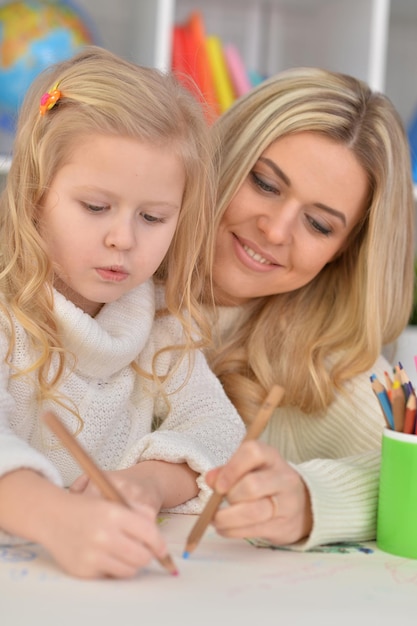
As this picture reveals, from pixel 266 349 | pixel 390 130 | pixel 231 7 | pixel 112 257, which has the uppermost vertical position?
pixel 231 7

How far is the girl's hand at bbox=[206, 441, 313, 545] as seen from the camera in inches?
33.7

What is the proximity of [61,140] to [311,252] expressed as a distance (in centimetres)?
47

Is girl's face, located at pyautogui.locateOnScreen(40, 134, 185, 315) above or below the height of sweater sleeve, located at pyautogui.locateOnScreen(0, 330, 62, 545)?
above

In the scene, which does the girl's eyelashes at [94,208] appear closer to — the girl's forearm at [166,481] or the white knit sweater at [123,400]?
the white knit sweater at [123,400]

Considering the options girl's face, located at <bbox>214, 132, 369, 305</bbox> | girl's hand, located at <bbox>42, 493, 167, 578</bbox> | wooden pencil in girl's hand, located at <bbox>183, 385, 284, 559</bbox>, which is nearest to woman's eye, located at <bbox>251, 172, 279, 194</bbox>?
girl's face, located at <bbox>214, 132, 369, 305</bbox>

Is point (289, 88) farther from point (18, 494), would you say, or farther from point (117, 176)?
point (18, 494)

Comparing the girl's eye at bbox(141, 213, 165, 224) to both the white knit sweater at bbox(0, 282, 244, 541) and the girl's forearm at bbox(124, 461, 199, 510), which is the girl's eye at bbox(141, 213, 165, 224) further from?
the girl's forearm at bbox(124, 461, 199, 510)

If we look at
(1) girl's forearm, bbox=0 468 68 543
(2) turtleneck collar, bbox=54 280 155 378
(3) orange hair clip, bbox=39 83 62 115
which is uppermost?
(3) orange hair clip, bbox=39 83 62 115

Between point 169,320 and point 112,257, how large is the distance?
24 cm

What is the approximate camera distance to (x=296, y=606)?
750 millimetres

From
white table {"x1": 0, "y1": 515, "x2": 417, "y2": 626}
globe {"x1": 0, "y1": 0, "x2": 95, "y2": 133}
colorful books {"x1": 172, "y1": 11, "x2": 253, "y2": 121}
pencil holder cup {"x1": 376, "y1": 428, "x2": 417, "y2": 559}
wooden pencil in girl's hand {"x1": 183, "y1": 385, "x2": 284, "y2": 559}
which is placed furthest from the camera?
colorful books {"x1": 172, "y1": 11, "x2": 253, "y2": 121}

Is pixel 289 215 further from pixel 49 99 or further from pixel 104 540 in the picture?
pixel 104 540

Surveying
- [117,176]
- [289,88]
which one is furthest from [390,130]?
[117,176]

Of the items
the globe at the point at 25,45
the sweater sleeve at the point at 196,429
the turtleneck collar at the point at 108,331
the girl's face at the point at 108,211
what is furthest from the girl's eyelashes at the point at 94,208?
the globe at the point at 25,45
